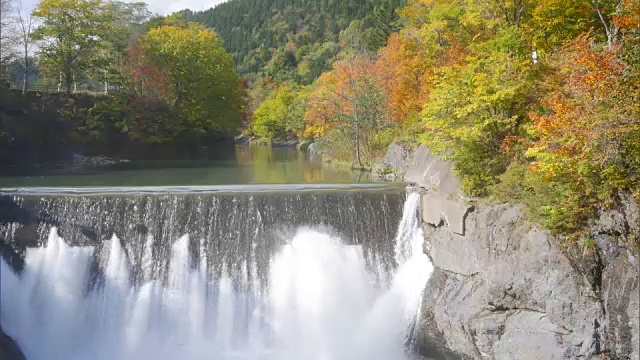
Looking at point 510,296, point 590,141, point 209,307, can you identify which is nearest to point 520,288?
point 510,296

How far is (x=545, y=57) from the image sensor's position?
30.2 feet

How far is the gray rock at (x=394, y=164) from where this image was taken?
17109mm

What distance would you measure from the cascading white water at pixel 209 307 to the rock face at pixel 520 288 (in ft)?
2.40

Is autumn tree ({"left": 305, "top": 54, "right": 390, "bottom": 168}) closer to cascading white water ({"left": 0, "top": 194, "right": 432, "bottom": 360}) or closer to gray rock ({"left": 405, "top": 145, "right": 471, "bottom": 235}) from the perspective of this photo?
gray rock ({"left": 405, "top": 145, "right": 471, "bottom": 235})

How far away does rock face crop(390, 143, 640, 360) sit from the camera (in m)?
6.97

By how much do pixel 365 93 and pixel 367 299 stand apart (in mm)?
12901

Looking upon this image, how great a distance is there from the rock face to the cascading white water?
2.40ft

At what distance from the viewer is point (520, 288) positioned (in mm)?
7930

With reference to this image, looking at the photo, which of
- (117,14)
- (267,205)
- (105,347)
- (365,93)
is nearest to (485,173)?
(267,205)

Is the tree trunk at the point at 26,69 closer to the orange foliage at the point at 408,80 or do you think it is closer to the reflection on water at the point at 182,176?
the reflection on water at the point at 182,176

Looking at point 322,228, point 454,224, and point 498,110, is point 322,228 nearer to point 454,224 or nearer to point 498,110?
point 454,224

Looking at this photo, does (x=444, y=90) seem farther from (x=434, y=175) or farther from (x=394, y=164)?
(x=394, y=164)

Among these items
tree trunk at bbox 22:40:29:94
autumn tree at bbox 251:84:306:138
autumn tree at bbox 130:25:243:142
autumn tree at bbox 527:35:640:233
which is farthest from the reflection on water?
autumn tree at bbox 251:84:306:138

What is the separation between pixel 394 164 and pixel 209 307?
9802 millimetres
